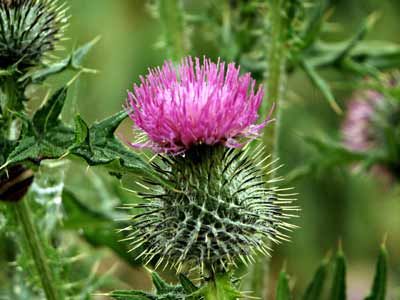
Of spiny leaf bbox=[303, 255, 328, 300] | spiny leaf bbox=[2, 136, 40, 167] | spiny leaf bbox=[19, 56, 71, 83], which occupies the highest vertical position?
spiny leaf bbox=[19, 56, 71, 83]

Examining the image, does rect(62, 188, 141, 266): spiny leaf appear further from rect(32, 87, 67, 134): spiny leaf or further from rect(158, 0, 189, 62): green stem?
rect(32, 87, 67, 134): spiny leaf

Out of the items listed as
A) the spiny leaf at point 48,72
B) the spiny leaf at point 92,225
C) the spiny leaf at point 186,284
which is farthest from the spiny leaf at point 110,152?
the spiny leaf at point 92,225

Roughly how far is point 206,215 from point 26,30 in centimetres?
95

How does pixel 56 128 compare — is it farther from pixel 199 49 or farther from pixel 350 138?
pixel 199 49

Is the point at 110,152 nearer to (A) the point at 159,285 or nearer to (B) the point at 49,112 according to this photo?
(B) the point at 49,112

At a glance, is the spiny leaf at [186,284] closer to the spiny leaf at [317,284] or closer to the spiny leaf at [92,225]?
the spiny leaf at [317,284]

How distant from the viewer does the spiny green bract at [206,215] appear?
8.55 feet

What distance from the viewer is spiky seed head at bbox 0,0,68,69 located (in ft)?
9.51

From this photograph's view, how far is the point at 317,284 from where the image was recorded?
351cm

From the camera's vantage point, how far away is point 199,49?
25.8ft

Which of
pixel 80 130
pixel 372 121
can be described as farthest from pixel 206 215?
pixel 372 121

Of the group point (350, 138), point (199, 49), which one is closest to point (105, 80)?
point (199, 49)

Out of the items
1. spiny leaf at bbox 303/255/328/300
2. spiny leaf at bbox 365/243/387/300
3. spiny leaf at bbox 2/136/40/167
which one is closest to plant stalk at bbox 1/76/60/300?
spiny leaf at bbox 2/136/40/167

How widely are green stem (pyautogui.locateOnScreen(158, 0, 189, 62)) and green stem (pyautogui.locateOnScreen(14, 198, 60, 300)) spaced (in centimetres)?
109
